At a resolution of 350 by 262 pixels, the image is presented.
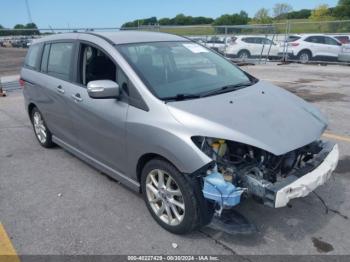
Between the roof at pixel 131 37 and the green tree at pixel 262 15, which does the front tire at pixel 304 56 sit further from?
the green tree at pixel 262 15

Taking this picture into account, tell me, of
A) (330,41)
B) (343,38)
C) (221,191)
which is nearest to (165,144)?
(221,191)

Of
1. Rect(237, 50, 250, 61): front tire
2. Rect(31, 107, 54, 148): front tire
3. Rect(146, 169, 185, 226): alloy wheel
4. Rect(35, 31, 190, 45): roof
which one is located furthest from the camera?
Rect(237, 50, 250, 61): front tire

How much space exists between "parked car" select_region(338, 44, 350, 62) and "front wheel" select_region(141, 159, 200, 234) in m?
16.9

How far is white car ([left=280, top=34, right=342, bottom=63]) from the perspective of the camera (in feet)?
59.5

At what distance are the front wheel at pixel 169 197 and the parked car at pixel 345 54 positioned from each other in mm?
16869

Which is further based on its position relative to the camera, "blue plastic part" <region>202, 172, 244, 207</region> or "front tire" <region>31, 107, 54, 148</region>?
"front tire" <region>31, 107, 54, 148</region>

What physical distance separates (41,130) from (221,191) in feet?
12.1

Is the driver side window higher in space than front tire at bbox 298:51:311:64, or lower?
higher

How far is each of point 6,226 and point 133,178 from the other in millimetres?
1310

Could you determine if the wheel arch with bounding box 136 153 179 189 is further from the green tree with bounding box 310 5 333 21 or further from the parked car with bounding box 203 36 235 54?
the green tree with bounding box 310 5 333 21

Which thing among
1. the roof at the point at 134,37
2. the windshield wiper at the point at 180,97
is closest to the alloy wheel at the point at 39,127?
the roof at the point at 134,37

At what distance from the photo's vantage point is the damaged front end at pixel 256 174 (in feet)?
8.96

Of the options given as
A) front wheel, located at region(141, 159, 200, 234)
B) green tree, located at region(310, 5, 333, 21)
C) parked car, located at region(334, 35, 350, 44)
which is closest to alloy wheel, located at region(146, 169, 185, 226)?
front wheel, located at region(141, 159, 200, 234)

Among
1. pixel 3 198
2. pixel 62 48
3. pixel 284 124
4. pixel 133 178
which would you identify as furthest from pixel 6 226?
pixel 284 124
